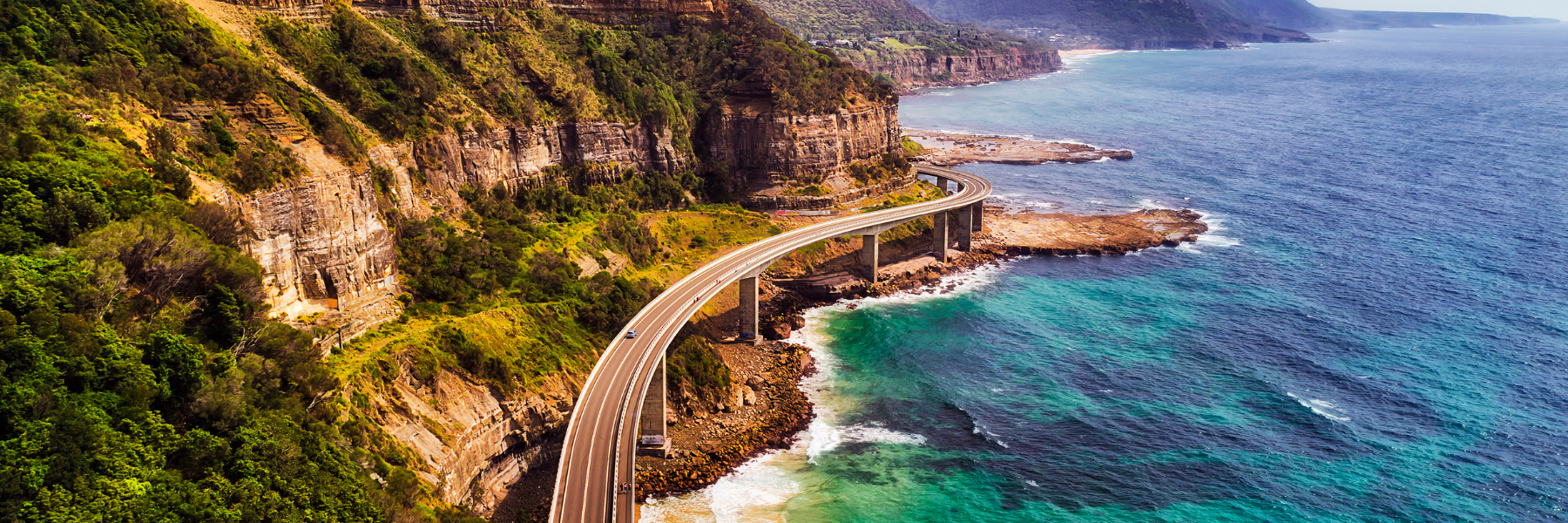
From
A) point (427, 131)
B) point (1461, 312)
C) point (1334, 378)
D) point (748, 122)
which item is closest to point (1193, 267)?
point (1461, 312)

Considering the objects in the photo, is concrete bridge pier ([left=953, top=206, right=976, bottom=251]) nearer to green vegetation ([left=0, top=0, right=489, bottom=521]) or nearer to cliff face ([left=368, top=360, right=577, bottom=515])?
cliff face ([left=368, top=360, right=577, bottom=515])

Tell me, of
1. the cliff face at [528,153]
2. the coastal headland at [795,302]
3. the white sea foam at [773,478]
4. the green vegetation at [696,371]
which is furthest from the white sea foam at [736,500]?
the cliff face at [528,153]

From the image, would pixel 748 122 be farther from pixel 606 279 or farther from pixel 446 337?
pixel 446 337

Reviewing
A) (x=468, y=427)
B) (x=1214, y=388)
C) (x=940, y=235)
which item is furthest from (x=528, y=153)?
(x=1214, y=388)

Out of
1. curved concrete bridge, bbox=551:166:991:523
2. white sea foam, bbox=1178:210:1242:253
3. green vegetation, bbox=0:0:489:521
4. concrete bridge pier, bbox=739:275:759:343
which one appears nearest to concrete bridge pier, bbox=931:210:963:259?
curved concrete bridge, bbox=551:166:991:523

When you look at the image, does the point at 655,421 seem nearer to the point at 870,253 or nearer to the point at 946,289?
the point at 870,253

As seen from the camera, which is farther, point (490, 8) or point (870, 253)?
point (870, 253)
